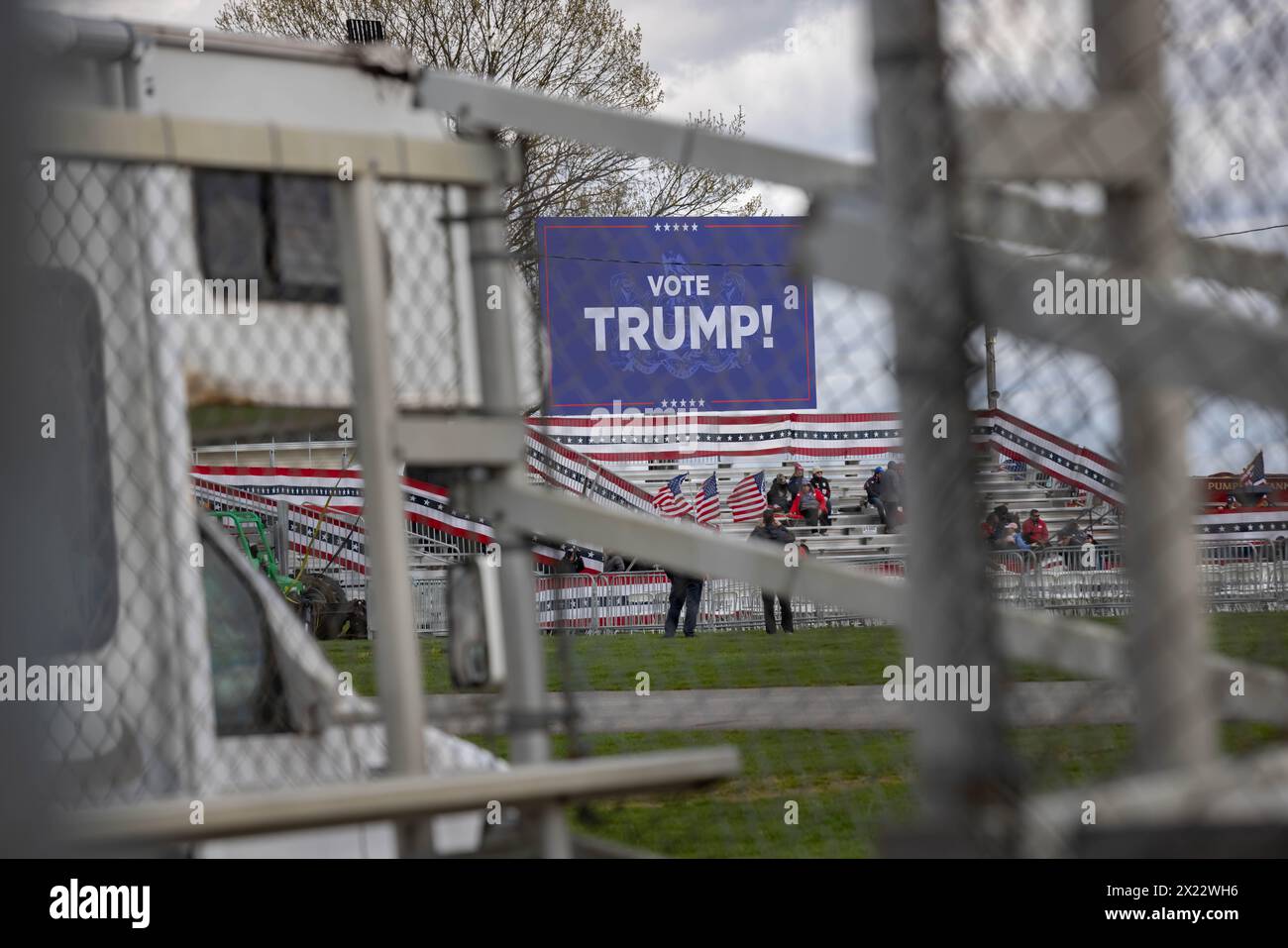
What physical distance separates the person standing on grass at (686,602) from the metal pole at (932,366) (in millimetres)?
13824

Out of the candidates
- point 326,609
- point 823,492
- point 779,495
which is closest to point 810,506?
point 823,492

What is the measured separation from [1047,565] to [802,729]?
838 centimetres

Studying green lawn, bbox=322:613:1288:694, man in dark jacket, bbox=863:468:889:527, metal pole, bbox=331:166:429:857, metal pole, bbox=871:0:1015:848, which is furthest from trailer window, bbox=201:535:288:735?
man in dark jacket, bbox=863:468:889:527

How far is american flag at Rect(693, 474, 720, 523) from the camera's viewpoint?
19.0 meters

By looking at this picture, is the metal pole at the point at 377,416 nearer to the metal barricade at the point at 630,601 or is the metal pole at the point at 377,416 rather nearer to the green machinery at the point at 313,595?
the metal barricade at the point at 630,601

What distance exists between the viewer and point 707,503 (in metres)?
19.4

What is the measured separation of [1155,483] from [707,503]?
57.2ft

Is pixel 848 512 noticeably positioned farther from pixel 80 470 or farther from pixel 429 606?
pixel 80 470

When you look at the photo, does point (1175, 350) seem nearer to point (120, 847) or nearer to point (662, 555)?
point (662, 555)

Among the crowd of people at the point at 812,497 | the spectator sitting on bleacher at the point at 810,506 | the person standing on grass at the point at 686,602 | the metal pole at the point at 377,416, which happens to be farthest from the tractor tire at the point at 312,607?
the metal pole at the point at 377,416

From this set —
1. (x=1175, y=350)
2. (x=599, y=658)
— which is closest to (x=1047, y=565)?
(x=599, y=658)

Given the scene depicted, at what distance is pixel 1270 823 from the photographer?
1.89 meters

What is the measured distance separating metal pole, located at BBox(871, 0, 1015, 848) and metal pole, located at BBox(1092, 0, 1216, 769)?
0.25 meters

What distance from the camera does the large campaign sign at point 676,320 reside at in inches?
774
